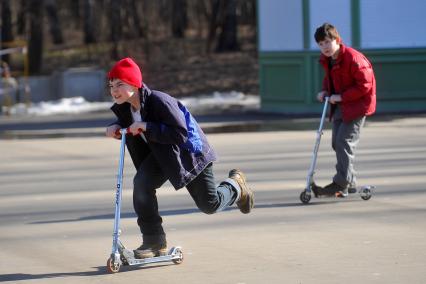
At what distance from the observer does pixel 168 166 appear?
709cm

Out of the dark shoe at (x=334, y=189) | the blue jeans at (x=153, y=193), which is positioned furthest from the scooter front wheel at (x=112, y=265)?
the dark shoe at (x=334, y=189)

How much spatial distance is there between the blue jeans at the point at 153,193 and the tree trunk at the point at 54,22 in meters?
29.8

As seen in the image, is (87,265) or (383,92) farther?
(383,92)

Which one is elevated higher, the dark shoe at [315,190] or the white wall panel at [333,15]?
the white wall panel at [333,15]

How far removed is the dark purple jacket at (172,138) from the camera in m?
7.01

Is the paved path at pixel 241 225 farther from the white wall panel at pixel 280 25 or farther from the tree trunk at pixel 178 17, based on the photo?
the tree trunk at pixel 178 17

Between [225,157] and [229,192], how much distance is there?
6.99 meters

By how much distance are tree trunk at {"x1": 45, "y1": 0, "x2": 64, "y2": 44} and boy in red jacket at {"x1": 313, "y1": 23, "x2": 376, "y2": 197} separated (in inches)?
1076

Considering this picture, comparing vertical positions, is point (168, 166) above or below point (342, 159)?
above

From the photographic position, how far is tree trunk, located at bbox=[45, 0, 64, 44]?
39.5 metres

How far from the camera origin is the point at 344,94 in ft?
32.3

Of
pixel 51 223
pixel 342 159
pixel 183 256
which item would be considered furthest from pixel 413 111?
pixel 183 256

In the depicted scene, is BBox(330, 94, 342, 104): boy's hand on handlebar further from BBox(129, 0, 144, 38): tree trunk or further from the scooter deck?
BBox(129, 0, 144, 38): tree trunk

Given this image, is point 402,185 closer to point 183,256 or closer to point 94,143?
point 183,256
